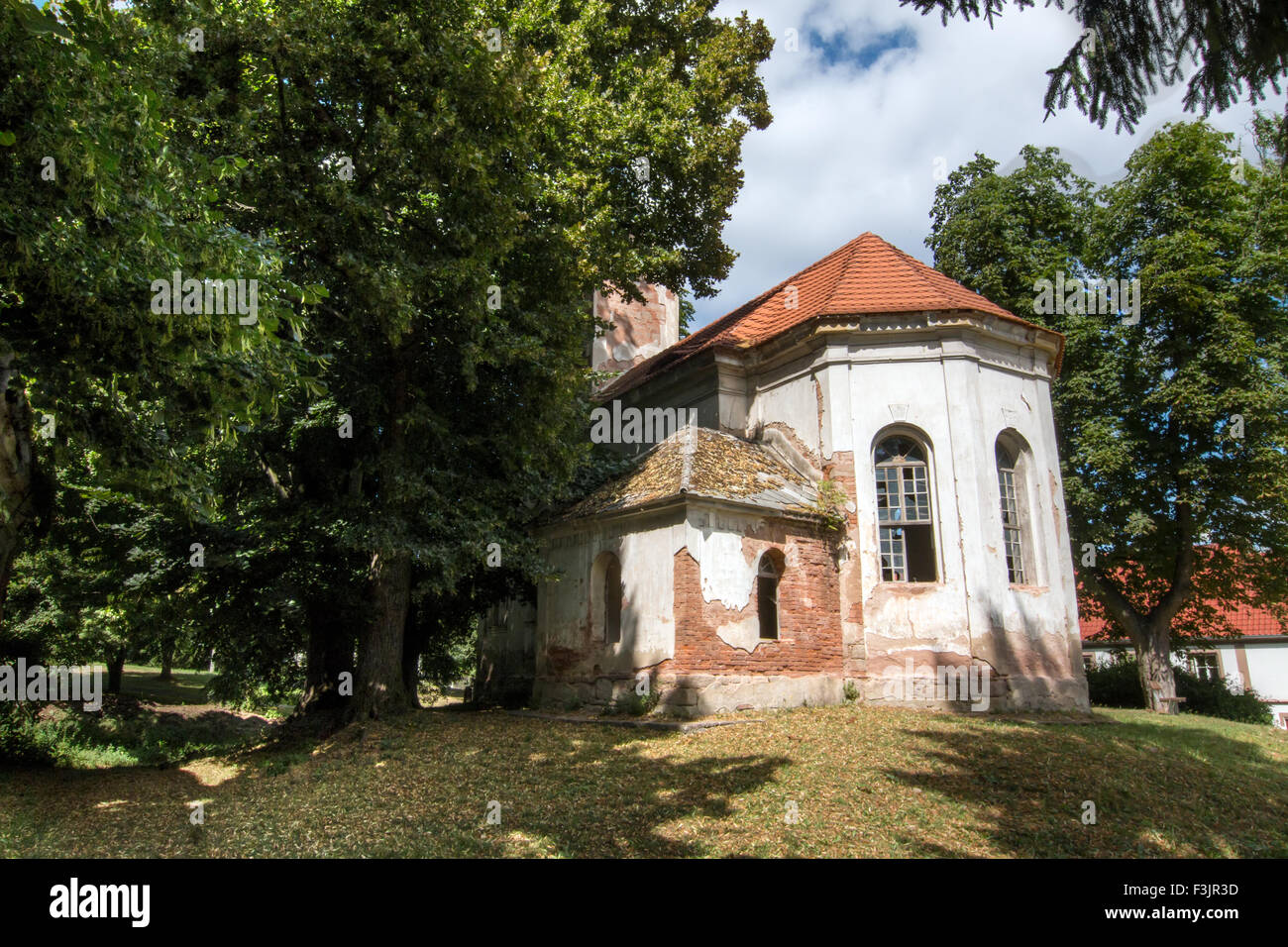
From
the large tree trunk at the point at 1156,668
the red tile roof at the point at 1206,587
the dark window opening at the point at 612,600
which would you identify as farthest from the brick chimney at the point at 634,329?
the large tree trunk at the point at 1156,668

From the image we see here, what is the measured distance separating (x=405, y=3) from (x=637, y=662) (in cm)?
1113

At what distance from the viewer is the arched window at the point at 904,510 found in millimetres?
15297

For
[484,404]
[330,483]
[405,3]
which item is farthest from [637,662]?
[405,3]

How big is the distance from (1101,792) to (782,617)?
21.1 feet

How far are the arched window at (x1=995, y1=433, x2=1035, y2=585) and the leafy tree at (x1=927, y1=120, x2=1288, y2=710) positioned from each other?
5042 mm

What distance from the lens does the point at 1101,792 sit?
8.34 metres

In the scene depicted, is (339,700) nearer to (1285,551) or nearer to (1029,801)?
(1029,801)

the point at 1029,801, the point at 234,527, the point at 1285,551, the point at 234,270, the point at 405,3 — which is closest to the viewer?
the point at 234,270

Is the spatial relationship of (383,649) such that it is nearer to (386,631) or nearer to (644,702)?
(386,631)

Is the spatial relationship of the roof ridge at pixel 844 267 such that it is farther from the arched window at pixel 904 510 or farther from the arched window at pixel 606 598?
the arched window at pixel 606 598

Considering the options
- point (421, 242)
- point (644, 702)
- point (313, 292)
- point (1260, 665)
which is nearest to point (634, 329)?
point (421, 242)

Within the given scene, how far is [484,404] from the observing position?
13.7 meters

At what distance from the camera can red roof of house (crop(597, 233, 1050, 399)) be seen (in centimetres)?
1596

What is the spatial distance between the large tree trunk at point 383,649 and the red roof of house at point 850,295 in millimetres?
8756
